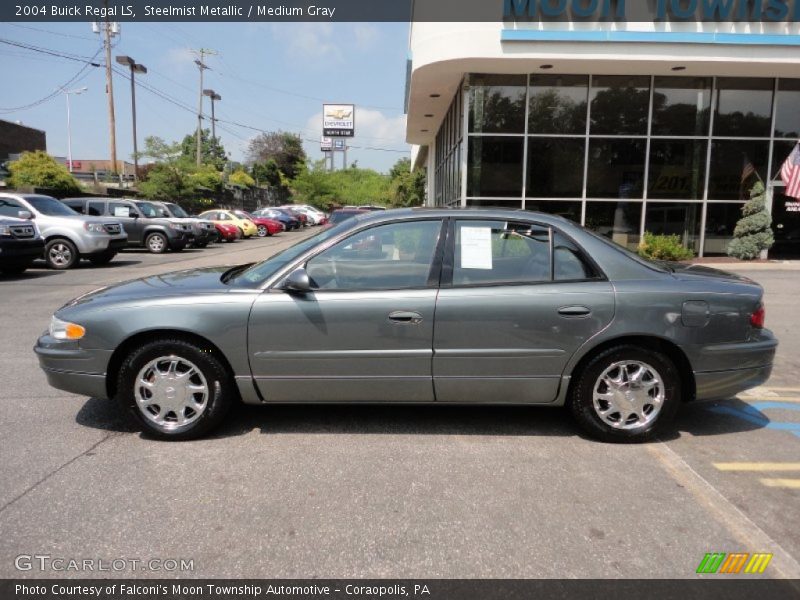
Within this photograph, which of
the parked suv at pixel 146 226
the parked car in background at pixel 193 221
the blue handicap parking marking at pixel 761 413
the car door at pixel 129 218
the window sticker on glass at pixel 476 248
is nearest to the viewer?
the window sticker on glass at pixel 476 248

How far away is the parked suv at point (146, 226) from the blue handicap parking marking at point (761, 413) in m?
18.2

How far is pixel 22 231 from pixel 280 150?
71275 mm

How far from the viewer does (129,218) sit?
19031 millimetres

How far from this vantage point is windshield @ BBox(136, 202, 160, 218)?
1958cm

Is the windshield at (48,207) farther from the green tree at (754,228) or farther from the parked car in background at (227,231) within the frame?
the green tree at (754,228)

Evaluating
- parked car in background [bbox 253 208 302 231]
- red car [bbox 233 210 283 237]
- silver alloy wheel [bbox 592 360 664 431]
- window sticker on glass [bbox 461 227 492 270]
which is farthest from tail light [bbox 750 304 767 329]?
parked car in background [bbox 253 208 302 231]

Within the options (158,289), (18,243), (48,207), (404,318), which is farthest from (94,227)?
(404,318)

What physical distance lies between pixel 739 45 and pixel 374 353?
15.1 meters

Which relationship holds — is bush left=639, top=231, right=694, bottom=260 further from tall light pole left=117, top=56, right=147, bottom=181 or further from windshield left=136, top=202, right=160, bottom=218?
tall light pole left=117, top=56, right=147, bottom=181

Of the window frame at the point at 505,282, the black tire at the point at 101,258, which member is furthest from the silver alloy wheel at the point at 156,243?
the window frame at the point at 505,282

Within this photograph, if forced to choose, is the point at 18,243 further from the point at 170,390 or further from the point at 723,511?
the point at 723,511

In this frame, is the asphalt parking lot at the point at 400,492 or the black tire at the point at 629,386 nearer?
the asphalt parking lot at the point at 400,492

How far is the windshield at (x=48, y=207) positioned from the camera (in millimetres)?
14320

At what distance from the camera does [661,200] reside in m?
17.1
